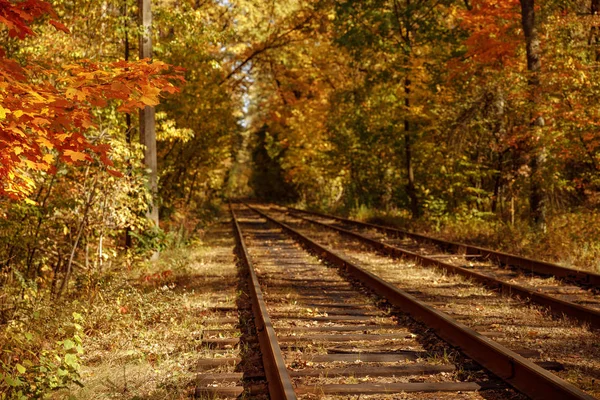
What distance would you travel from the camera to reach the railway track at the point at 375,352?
4645 mm

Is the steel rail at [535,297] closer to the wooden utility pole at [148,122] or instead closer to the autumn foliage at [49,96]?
the autumn foliage at [49,96]

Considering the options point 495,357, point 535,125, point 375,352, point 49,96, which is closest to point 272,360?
point 375,352

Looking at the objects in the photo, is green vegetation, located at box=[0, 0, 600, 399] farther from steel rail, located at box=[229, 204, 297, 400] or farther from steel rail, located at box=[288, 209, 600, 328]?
steel rail, located at box=[288, 209, 600, 328]

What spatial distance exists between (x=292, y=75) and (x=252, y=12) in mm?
14955

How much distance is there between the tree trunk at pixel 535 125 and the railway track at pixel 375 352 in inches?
265

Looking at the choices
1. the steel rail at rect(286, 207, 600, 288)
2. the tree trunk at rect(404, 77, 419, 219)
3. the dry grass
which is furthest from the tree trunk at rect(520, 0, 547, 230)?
the dry grass

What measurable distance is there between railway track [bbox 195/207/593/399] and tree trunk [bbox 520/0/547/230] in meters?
6.74

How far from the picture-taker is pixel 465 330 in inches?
231

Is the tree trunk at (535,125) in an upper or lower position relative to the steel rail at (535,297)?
upper

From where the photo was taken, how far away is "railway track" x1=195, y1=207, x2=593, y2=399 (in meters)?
4.64

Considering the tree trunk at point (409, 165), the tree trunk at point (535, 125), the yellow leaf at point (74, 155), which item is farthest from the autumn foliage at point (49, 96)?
the tree trunk at point (409, 165)

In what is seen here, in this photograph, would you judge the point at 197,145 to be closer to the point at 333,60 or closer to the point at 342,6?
the point at 342,6

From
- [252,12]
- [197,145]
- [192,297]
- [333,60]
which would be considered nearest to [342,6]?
[252,12]

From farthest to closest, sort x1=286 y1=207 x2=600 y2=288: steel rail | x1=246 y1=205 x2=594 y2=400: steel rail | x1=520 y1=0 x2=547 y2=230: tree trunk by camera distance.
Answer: x1=520 y1=0 x2=547 y2=230: tree trunk
x1=286 y1=207 x2=600 y2=288: steel rail
x1=246 y1=205 x2=594 y2=400: steel rail
